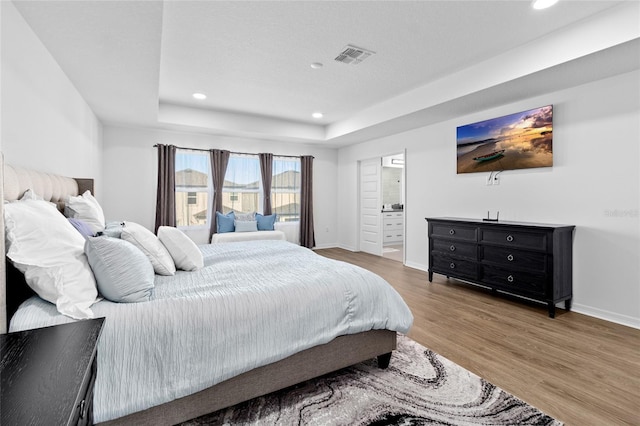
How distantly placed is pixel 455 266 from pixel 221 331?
3.35m

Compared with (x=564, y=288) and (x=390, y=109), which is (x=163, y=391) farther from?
(x=390, y=109)

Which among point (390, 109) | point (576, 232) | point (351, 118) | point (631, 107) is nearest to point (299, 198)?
point (351, 118)

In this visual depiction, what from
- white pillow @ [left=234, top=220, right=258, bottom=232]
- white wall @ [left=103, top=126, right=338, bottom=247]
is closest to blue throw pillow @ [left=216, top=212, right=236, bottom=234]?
white pillow @ [left=234, top=220, right=258, bottom=232]

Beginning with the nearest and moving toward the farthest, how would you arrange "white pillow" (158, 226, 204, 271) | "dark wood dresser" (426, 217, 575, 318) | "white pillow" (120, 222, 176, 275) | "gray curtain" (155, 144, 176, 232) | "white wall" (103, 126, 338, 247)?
"white pillow" (120, 222, 176, 275)
"white pillow" (158, 226, 204, 271)
"dark wood dresser" (426, 217, 575, 318)
"white wall" (103, 126, 338, 247)
"gray curtain" (155, 144, 176, 232)

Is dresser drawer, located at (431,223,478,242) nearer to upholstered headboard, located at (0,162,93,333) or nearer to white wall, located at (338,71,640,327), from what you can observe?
white wall, located at (338,71,640,327)

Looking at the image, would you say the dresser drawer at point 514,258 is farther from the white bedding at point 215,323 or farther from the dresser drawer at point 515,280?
the white bedding at point 215,323

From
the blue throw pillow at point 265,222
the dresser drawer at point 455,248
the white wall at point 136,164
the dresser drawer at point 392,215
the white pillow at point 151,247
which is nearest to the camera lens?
the white pillow at point 151,247

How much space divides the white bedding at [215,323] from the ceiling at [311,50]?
1856 mm

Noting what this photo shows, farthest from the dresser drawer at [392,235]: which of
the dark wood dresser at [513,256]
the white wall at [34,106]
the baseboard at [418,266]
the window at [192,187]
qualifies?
the white wall at [34,106]

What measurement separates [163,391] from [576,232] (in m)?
3.94

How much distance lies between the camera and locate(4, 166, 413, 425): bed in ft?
4.36

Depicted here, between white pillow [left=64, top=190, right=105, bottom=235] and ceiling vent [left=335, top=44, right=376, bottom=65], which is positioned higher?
ceiling vent [left=335, top=44, right=376, bottom=65]

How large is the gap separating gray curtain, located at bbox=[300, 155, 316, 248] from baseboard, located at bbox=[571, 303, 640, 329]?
15.2 feet

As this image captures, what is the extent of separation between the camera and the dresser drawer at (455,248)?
3762 mm
